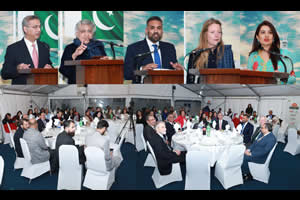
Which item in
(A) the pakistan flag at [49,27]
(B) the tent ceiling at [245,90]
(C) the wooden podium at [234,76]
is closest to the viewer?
(C) the wooden podium at [234,76]

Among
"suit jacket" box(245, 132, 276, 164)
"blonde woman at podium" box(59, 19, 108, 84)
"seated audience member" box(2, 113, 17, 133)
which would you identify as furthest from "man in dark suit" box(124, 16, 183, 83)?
"seated audience member" box(2, 113, 17, 133)

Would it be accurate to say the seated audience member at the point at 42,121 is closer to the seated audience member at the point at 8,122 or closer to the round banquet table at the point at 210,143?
the seated audience member at the point at 8,122

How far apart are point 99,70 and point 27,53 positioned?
3.09 meters

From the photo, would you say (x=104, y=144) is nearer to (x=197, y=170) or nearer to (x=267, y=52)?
(x=197, y=170)

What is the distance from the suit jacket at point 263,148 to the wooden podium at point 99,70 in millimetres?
3309

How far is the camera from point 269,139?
3.30 meters

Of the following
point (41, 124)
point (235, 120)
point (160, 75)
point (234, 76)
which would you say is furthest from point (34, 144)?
point (235, 120)

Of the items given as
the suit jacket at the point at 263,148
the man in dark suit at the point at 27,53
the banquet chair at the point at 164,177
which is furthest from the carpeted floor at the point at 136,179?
the man in dark suit at the point at 27,53

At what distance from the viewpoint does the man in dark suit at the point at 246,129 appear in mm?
4336

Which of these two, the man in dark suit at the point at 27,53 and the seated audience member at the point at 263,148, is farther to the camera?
the man in dark suit at the point at 27,53

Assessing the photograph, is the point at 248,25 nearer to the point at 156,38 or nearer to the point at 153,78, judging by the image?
the point at 156,38

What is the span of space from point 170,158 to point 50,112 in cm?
302

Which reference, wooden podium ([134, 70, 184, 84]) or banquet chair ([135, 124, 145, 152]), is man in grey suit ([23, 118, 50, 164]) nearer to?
banquet chair ([135, 124, 145, 152])

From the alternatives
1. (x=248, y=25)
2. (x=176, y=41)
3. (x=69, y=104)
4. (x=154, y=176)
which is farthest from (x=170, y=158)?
(x=248, y=25)
